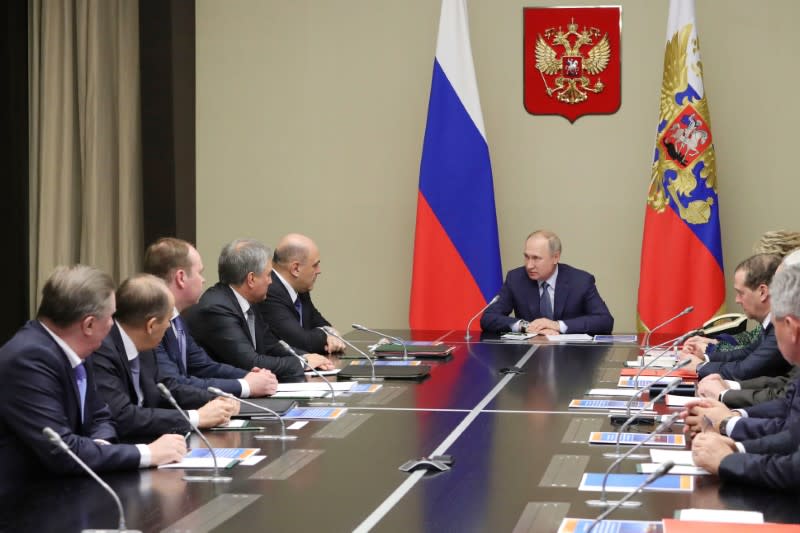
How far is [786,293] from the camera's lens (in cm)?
267

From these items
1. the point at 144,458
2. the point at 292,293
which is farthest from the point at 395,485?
the point at 292,293

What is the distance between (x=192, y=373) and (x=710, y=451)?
8.24ft

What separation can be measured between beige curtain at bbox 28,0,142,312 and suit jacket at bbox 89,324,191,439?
4514 mm

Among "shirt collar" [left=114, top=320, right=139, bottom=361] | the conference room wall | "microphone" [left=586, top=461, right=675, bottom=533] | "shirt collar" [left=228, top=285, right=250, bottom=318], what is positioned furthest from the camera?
the conference room wall

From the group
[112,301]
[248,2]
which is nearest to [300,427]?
[112,301]

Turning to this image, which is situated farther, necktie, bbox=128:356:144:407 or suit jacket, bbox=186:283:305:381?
suit jacket, bbox=186:283:305:381

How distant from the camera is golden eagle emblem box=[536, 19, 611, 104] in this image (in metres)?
7.74

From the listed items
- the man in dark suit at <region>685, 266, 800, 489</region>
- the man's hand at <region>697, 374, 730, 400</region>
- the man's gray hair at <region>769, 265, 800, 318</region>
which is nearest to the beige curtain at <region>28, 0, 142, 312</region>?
the man's hand at <region>697, 374, 730, 400</region>

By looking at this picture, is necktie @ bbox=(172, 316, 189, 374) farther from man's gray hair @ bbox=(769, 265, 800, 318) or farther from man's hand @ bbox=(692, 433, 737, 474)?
man's gray hair @ bbox=(769, 265, 800, 318)

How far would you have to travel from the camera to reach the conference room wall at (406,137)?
754 cm

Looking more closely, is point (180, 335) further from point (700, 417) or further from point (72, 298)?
point (700, 417)

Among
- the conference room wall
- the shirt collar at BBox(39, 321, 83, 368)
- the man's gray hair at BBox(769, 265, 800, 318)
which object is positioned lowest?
the shirt collar at BBox(39, 321, 83, 368)

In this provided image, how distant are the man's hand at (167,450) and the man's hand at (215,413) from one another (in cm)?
41

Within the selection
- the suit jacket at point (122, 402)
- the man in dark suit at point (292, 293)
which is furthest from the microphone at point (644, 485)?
the man in dark suit at point (292, 293)
